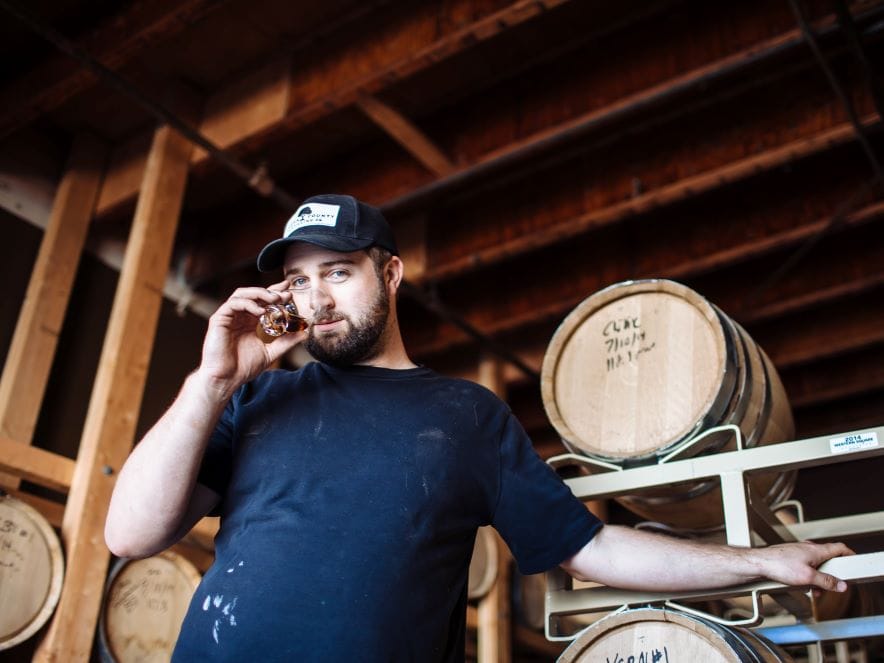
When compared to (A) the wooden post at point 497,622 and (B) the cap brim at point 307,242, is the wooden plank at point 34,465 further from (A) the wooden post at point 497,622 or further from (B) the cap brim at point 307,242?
(A) the wooden post at point 497,622

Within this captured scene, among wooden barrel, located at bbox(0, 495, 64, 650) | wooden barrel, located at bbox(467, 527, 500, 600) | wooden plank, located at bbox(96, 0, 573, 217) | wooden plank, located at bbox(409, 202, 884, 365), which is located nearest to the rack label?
wooden plank, located at bbox(96, 0, 573, 217)

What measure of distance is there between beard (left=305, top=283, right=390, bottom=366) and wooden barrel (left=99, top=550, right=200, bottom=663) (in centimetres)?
259

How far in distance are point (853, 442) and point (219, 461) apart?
5.34ft

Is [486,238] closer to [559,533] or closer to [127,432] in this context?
[127,432]

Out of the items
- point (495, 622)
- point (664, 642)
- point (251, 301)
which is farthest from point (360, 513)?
point (495, 622)

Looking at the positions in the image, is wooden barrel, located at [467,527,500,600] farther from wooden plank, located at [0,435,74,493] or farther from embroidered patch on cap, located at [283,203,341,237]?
embroidered patch on cap, located at [283,203,341,237]

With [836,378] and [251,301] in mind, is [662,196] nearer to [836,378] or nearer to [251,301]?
[836,378]

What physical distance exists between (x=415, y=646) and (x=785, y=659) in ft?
3.34

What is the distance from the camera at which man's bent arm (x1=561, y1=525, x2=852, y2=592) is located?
2334 mm

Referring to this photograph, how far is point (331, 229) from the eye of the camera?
97.1 inches

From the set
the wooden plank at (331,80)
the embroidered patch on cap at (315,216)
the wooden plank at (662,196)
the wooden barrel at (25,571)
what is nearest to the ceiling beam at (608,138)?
the wooden plank at (662,196)

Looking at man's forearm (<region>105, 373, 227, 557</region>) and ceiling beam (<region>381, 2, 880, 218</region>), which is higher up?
ceiling beam (<region>381, 2, 880, 218</region>)

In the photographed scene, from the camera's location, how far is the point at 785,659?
2424 mm

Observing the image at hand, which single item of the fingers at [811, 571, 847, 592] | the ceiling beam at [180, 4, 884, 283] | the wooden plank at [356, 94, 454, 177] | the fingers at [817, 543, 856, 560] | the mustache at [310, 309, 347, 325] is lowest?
the fingers at [811, 571, 847, 592]
